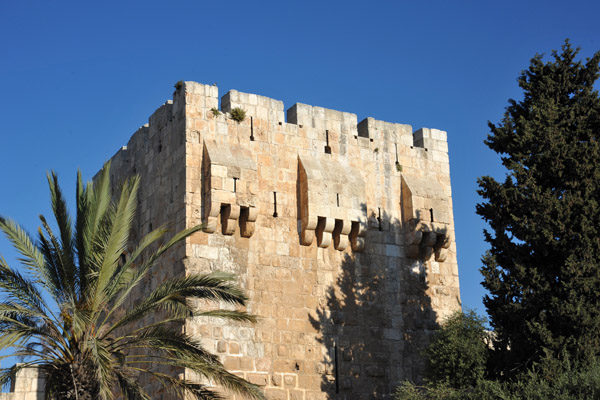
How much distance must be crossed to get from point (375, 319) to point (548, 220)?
4.66m

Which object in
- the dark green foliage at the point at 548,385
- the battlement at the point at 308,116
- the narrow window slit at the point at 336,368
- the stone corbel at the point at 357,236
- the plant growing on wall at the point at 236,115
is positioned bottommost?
the dark green foliage at the point at 548,385

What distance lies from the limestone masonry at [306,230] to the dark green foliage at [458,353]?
3.67 feet

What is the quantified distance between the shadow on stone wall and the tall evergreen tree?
9.51 feet

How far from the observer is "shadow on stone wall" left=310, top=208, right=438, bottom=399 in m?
18.1

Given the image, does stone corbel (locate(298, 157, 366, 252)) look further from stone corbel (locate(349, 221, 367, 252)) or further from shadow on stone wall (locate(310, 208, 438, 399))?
shadow on stone wall (locate(310, 208, 438, 399))

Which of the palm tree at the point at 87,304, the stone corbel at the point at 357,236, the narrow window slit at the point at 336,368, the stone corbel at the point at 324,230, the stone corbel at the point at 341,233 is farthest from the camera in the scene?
the stone corbel at the point at 357,236

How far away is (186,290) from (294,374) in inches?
157

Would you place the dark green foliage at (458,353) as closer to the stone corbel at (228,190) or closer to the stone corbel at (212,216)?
the stone corbel at (228,190)

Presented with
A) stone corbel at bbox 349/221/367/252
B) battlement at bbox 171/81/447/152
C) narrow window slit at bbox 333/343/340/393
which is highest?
battlement at bbox 171/81/447/152

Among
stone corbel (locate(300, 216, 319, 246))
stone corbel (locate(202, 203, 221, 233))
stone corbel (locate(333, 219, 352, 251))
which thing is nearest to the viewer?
stone corbel (locate(202, 203, 221, 233))

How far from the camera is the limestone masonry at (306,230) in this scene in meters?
17.3

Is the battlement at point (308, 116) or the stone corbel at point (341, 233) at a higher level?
the battlement at point (308, 116)

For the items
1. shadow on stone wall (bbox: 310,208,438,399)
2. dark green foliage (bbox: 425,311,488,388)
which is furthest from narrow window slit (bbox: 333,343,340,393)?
dark green foliage (bbox: 425,311,488,388)

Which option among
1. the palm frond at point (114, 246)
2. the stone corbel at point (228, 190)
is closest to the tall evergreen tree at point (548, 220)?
the stone corbel at point (228, 190)
